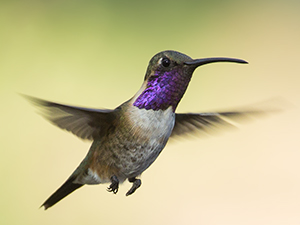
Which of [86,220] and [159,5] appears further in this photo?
[159,5]

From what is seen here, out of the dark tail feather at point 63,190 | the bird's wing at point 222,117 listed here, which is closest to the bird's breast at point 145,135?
the bird's wing at point 222,117

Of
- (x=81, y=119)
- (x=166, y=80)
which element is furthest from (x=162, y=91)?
(x=81, y=119)

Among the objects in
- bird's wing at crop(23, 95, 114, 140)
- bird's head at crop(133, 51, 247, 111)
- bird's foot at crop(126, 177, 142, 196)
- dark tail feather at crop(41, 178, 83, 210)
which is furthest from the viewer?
dark tail feather at crop(41, 178, 83, 210)

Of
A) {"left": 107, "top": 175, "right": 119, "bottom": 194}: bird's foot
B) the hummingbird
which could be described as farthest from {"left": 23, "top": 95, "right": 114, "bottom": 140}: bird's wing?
{"left": 107, "top": 175, "right": 119, "bottom": 194}: bird's foot

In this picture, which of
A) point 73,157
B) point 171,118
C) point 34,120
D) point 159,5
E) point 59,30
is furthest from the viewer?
point 159,5

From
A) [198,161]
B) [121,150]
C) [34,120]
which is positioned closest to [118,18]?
[34,120]

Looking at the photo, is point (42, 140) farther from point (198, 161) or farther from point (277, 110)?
point (277, 110)

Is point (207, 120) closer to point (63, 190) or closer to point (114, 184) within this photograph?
point (114, 184)

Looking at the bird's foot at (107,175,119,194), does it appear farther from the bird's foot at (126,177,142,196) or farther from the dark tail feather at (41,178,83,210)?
the dark tail feather at (41,178,83,210)
